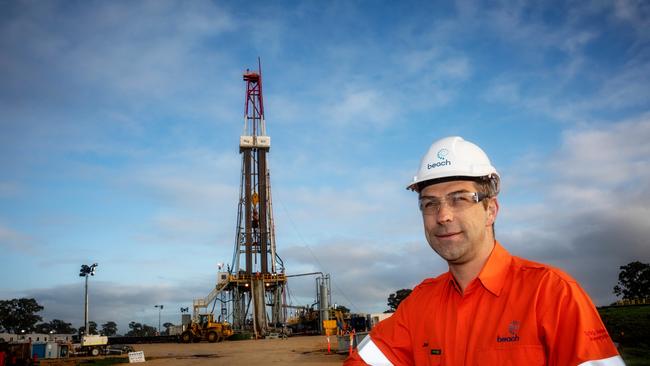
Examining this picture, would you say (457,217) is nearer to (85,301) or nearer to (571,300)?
(571,300)

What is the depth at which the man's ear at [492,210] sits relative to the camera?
2.49 metres

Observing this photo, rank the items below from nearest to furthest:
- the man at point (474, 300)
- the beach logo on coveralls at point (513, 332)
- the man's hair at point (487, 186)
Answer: the man at point (474, 300), the beach logo on coveralls at point (513, 332), the man's hair at point (487, 186)

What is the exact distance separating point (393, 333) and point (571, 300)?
1026 mm

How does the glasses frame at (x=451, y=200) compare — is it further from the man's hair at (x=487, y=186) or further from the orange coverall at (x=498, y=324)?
the orange coverall at (x=498, y=324)

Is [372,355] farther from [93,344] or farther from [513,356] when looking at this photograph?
[93,344]

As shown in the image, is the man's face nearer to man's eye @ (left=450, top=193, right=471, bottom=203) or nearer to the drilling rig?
man's eye @ (left=450, top=193, right=471, bottom=203)

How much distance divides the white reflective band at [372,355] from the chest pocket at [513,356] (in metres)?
0.61

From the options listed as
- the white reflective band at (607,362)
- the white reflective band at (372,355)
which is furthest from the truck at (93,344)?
the white reflective band at (607,362)

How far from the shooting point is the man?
1.83 metres

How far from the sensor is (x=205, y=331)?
41.5 m

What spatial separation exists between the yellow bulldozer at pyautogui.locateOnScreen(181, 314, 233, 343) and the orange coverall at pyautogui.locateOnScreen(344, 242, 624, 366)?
41135 mm

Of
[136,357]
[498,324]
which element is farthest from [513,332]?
[136,357]

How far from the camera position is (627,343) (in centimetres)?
1075

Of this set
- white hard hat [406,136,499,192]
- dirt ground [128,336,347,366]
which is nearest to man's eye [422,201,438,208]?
white hard hat [406,136,499,192]
